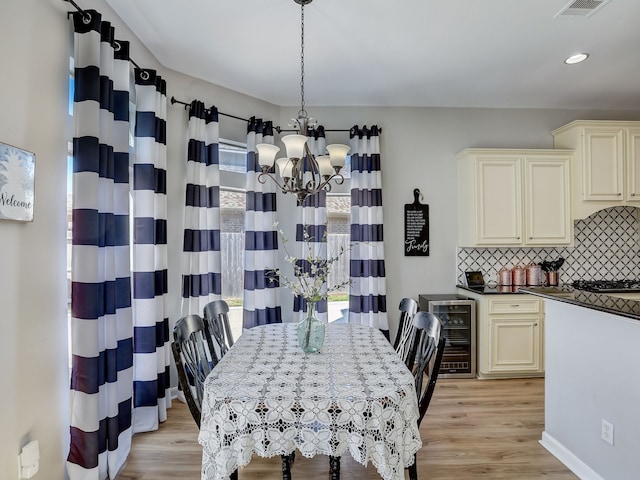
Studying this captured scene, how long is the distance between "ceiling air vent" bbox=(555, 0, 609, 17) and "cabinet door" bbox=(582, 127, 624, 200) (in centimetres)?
176

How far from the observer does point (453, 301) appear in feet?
12.5

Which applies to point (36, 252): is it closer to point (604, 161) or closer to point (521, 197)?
point (521, 197)

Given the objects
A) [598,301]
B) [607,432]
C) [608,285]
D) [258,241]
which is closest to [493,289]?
[608,285]

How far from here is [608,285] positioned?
4.00 meters

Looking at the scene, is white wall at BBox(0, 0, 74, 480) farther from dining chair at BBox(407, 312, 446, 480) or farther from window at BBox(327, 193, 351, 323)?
window at BBox(327, 193, 351, 323)

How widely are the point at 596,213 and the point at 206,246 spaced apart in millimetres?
4253

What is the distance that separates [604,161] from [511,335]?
2.03m

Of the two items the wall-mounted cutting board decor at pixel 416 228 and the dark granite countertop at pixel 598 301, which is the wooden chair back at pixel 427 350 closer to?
the dark granite countertop at pixel 598 301

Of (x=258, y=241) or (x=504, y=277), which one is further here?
(x=504, y=277)

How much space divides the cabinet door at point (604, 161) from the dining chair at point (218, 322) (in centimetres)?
380

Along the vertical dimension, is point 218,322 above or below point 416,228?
below

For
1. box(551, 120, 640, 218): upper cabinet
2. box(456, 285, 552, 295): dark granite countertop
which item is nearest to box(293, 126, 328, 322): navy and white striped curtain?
box(456, 285, 552, 295): dark granite countertop

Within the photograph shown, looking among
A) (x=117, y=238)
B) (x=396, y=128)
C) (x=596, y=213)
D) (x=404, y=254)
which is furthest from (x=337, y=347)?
(x=596, y=213)

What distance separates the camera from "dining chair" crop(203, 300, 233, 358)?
2.39m
